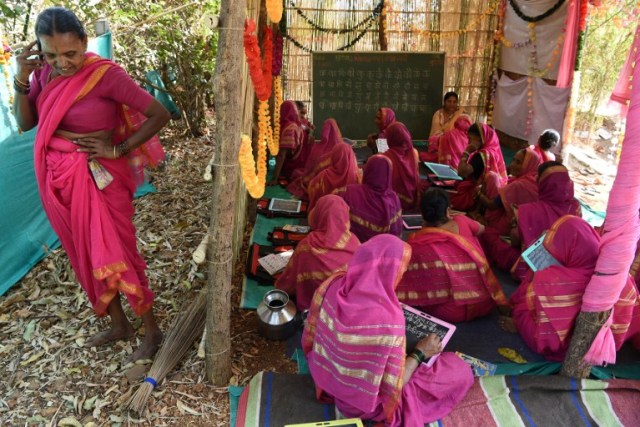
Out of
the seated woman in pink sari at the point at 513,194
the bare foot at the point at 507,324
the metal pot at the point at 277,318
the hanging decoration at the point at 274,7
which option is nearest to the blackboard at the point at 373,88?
the seated woman in pink sari at the point at 513,194

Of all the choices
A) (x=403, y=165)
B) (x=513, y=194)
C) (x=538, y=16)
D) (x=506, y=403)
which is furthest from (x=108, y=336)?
(x=538, y=16)

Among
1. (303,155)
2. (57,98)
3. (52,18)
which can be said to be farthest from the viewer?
(303,155)

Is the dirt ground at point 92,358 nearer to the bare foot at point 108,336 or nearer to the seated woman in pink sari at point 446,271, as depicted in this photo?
the bare foot at point 108,336

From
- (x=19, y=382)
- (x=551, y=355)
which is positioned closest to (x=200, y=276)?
(x=19, y=382)

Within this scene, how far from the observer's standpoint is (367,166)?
4.02 meters

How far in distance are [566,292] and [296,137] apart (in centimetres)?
378

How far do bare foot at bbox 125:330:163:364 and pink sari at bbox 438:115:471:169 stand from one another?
4833mm

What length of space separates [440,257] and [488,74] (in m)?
6.28

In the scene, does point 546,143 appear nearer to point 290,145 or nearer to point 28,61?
point 290,145

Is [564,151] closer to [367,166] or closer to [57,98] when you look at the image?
[367,166]

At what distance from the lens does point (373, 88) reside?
820 cm

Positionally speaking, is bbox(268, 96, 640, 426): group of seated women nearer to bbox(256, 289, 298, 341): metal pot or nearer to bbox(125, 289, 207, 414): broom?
bbox(256, 289, 298, 341): metal pot

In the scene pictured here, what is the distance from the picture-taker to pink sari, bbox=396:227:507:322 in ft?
10.6

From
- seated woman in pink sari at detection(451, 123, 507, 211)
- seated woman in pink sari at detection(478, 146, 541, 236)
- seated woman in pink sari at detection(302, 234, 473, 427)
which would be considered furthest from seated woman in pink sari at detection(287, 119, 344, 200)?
seated woman in pink sari at detection(302, 234, 473, 427)
